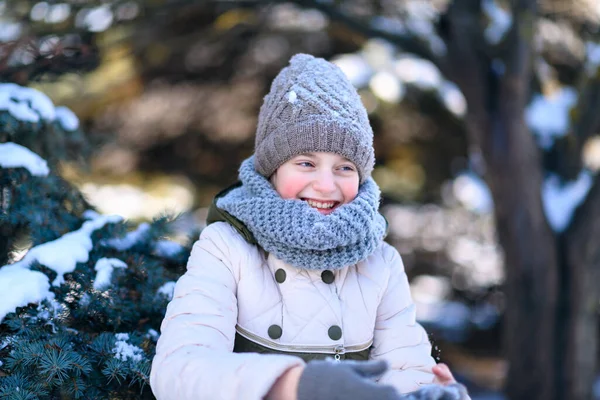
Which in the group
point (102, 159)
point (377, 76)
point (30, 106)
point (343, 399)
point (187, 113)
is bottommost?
point (102, 159)

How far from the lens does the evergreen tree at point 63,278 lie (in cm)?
181

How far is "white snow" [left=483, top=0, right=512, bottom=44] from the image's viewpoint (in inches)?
202

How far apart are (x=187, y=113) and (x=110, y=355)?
6.13 meters

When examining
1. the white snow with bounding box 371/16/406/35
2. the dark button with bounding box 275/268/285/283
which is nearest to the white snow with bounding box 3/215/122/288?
the dark button with bounding box 275/268/285/283

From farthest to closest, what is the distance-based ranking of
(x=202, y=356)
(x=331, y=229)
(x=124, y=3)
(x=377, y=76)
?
(x=377, y=76) → (x=124, y=3) → (x=331, y=229) → (x=202, y=356)

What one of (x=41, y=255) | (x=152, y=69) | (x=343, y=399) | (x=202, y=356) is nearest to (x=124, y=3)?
(x=152, y=69)

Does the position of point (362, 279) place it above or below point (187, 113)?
above

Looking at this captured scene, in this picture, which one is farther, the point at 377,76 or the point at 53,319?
the point at 377,76

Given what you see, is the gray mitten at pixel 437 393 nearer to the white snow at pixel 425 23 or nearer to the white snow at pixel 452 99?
the white snow at pixel 425 23

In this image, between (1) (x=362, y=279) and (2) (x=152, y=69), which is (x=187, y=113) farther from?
(1) (x=362, y=279)

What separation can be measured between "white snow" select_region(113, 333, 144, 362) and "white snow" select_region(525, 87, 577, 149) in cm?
399

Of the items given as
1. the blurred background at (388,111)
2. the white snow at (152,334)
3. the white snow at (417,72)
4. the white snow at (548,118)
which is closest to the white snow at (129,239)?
the white snow at (152,334)

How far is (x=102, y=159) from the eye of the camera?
7.55m

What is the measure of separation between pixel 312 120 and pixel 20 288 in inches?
39.7
